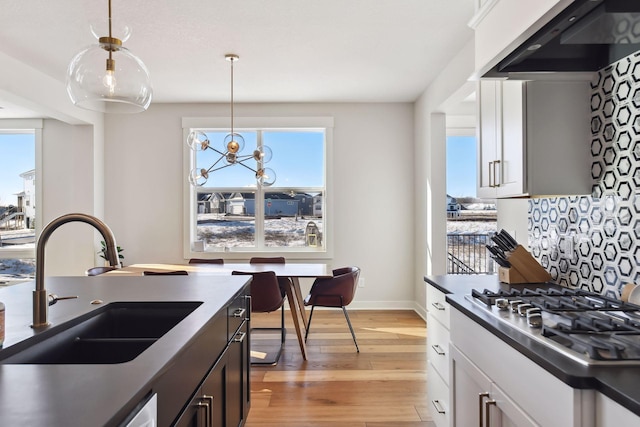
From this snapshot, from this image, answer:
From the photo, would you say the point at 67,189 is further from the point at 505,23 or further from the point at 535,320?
the point at 535,320

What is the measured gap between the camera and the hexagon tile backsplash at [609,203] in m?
1.75

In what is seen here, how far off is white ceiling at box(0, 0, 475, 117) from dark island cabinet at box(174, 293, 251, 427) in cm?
203

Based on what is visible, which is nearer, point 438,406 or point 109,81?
point 109,81

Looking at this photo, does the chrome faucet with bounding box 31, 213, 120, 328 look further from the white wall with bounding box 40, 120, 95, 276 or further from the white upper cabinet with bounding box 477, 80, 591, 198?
the white wall with bounding box 40, 120, 95, 276

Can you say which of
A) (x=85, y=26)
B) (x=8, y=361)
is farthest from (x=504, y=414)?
(x=85, y=26)

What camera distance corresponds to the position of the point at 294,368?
3.40 meters

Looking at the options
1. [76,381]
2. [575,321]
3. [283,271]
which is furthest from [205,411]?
[283,271]

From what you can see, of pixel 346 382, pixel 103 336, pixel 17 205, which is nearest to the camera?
pixel 103 336

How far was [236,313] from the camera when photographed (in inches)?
79.0

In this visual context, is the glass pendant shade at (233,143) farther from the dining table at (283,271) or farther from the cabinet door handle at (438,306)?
the cabinet door handle at (438,306)

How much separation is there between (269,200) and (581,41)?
4372 mm

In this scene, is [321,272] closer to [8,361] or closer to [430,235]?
[430,235]

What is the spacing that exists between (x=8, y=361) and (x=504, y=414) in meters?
1.48

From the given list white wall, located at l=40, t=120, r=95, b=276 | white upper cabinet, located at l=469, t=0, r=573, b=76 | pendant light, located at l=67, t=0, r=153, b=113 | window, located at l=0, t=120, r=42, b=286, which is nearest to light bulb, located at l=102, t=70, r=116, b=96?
pendant light, located at l=67, t=0, r=153, b=113
